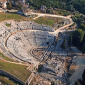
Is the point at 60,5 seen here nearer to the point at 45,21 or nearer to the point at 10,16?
the point at 45,21

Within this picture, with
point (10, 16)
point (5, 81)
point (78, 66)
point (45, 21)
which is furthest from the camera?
point (45, 21)

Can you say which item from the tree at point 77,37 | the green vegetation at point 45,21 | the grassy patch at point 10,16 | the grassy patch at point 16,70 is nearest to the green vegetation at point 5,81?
the grassy patch at point 16,70

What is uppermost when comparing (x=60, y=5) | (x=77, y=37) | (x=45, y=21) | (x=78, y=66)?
(x=60, y=5)

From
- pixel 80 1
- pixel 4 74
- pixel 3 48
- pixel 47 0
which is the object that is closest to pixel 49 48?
pixel 3 48

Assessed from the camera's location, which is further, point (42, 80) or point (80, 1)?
point (80, 1)

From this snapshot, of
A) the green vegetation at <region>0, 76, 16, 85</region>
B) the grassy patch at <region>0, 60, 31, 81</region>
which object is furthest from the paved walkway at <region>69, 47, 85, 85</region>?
the green vegetation at <region>0, 76, 16, 85</region>

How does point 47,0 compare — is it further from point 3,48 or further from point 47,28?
point 3,48

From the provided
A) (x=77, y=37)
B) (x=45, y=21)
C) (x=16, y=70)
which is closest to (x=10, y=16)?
(x=45, y=21)
